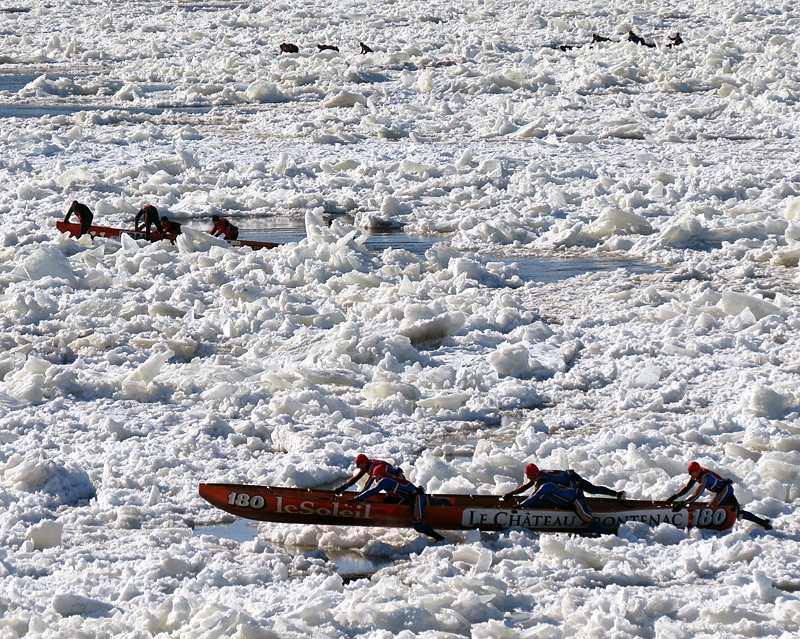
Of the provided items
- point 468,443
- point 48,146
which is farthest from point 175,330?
point 48,146

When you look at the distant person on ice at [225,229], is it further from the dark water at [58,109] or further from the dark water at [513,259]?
the dark water at [58,109]

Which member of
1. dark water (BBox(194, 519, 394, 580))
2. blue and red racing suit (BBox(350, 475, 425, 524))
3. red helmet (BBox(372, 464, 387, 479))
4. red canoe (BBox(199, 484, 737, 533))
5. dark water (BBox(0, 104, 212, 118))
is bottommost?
dark water (BBox(194, 519, 394, 580))

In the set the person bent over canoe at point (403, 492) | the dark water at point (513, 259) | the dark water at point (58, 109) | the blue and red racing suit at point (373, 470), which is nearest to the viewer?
the person bent over canoe at point (403, 492)

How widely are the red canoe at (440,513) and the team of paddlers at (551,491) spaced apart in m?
0.05

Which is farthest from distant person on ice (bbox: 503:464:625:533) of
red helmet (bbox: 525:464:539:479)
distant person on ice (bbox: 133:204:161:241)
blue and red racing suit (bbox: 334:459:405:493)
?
distant person on ice (bbox: 133:204:161:241)

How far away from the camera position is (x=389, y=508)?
7133 mm

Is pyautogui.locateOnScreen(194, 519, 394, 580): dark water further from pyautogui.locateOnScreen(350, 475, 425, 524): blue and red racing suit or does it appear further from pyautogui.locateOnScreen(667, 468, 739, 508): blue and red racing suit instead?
pyautogui.locateOnScreen(667, 468, 739, 508): blue and red racing suit

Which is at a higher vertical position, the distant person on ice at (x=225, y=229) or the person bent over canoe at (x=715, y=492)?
the distant person on ice at (x=225, y=229)

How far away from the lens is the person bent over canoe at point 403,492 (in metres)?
7.09

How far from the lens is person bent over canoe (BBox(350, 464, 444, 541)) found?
709cm

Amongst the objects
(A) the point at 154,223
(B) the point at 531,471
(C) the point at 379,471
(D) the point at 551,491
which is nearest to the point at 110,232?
(A) the point at 154,223

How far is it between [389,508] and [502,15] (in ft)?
92.9

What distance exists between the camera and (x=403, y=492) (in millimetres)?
7156

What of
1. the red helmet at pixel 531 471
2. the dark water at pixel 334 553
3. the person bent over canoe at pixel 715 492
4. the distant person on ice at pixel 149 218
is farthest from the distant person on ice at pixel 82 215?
the person bent over canoe at pixel 715 492
